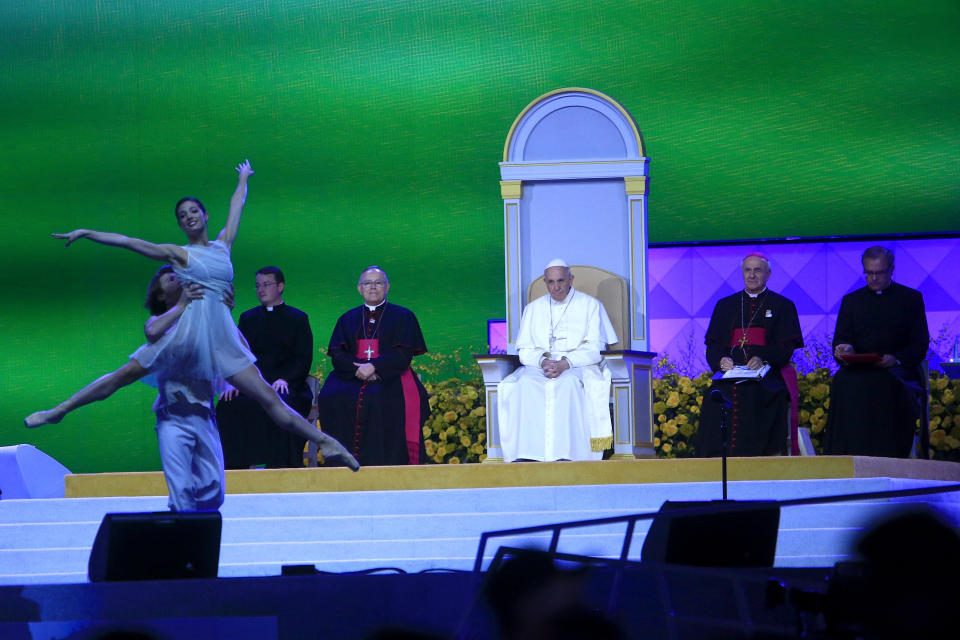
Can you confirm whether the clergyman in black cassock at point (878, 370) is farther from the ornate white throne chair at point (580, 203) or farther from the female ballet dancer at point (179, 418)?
the female ballet dancer at point (179, 418)

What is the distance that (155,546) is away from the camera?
405 cm

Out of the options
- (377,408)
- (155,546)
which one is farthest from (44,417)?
(377,408)

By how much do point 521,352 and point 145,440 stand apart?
4464 mm

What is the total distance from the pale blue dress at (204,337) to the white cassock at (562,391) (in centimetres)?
269

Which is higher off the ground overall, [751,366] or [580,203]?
[580,203]

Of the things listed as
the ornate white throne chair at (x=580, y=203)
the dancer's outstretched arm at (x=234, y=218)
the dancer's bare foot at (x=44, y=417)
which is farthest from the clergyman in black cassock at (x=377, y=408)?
the dancer's bare foot at (x=44, y=417)

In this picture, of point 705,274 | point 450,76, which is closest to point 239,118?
point 450,76

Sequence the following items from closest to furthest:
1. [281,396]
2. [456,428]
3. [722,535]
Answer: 1. [722,535]
2. [281,396]
3. [456,428]

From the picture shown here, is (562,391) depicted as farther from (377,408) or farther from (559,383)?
(377,408)

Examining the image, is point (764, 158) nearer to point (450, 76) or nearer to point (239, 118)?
point (450, 76)

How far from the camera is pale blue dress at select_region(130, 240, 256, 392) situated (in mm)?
4680

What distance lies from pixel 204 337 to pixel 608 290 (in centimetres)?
358

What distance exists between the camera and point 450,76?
1050 centimetres

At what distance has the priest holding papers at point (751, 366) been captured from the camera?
7.22m
